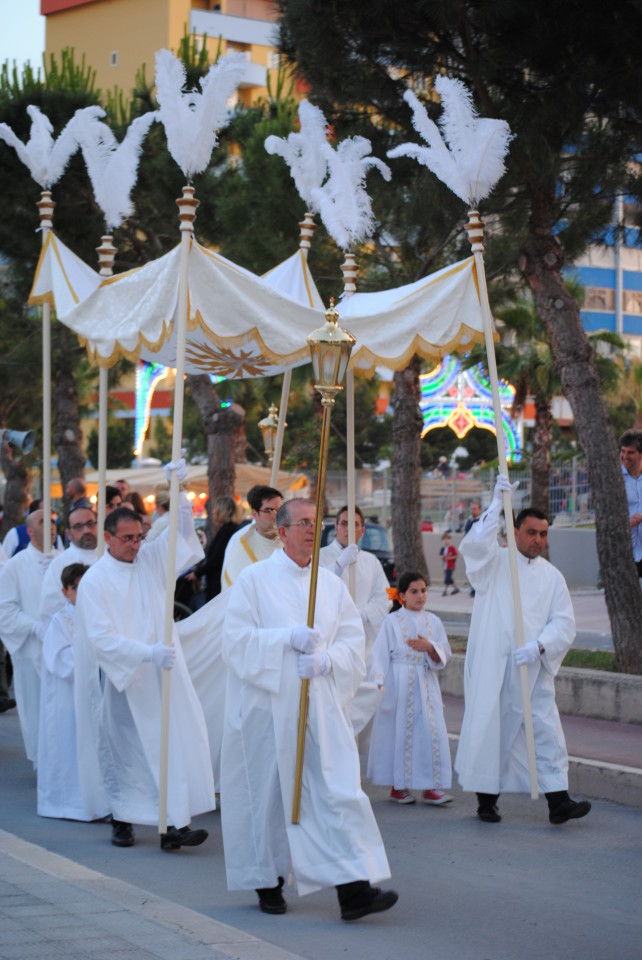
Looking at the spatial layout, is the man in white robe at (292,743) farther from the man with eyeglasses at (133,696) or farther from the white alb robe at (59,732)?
the white alb robe at (59,732)

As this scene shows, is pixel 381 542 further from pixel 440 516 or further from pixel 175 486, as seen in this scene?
pixel 175 486

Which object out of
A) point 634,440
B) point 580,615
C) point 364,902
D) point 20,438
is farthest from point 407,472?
point 364,902

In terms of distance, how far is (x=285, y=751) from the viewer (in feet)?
18.9

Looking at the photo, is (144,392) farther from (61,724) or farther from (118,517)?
(118,517)

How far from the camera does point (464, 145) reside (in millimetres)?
7906

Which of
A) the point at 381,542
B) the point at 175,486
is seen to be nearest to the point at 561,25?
the point at 175,486

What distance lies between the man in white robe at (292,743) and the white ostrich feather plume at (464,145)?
2.87m

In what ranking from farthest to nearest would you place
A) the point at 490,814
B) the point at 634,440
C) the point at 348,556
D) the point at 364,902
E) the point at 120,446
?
the point at 120,446
the point at 634,440
the point at 348,556
the point at 490,814
the point at 364,902

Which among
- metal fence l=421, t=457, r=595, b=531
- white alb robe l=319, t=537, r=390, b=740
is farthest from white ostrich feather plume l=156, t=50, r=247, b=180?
metal fence l=421, t=457, r=595, b=531

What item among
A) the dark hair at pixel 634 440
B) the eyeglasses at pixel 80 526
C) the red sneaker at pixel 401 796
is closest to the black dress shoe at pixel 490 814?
the red sneaker at pixel 401 796

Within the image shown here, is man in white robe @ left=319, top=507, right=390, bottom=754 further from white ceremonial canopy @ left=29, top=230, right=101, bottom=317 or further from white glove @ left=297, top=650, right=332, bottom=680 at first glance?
white glove @ left=297, top=650, right=332, bottom=680

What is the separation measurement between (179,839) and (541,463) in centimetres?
1921

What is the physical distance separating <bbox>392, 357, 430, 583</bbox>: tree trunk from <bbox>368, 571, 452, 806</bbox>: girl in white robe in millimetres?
8258

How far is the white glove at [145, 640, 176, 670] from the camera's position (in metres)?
6.95
